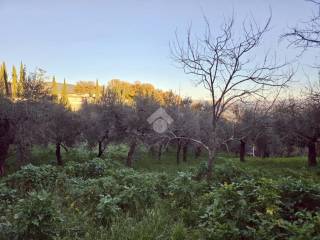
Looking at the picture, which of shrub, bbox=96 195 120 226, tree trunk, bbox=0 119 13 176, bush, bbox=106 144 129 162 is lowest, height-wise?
bush, bbox=106 144 129 162

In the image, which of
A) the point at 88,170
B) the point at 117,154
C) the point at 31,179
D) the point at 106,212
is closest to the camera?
the point at 106,212

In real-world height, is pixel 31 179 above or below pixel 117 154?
above

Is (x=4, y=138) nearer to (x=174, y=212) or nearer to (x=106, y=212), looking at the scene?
(x=106, y=212)

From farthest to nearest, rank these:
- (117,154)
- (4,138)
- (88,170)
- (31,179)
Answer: (117,154) < (4,138) < (88,170) < (31,179)

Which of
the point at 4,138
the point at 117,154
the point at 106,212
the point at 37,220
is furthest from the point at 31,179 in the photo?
the point at 117,154

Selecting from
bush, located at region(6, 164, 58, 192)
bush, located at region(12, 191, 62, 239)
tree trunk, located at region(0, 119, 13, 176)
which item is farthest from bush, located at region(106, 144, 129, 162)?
bush, located at region(12, 191, 62, 239)

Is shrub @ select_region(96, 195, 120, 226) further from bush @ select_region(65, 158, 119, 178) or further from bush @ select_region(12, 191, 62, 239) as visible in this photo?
bush @ select_region(65, 158, 119, 178)

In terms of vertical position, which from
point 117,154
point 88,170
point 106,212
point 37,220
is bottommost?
point 117,154

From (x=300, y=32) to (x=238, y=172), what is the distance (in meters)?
5.63

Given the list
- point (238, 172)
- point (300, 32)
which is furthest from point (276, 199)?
point (238, 172)

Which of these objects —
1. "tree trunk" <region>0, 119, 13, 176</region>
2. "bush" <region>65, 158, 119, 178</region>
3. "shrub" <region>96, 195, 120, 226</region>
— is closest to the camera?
"shrub" <region>96, 195, 120, 226</region>

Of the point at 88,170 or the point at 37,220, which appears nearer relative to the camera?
the point at 37,220

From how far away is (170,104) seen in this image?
34625mm

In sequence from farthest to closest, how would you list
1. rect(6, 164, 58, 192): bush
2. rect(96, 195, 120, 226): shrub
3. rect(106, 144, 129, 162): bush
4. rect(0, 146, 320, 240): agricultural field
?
1. rect(106, 144, 129, 162): bush
2. rect(6, 164, 58, 192): bush
3. rect(96, 195, 120, 226): shrub
4. rect(0, 146, 320, 240): agricultural field
